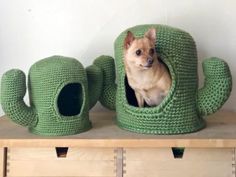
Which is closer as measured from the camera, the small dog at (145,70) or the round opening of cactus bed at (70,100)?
the small dog at (145,70)

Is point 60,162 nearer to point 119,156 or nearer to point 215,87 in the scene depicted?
point 119,156

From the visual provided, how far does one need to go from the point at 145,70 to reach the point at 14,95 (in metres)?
0.26

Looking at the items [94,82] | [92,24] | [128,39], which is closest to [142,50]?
[128,39]

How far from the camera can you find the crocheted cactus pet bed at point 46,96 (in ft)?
2.06

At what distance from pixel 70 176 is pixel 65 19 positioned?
1.53 feet

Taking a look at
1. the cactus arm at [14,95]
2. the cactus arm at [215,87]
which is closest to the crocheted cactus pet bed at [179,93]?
the cactus arm at [215,87]

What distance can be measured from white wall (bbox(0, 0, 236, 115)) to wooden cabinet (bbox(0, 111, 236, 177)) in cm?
32

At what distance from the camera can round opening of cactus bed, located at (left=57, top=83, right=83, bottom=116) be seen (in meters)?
0.70

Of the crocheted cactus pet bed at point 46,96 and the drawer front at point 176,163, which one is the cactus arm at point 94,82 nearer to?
the crocheted cactus pet bed at point 46,96

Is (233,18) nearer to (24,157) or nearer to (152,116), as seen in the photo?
(152,116)

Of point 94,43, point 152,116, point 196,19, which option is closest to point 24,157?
point 152,116

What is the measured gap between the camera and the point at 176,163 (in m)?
0.61

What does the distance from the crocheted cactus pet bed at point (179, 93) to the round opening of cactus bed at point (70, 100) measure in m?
0.10

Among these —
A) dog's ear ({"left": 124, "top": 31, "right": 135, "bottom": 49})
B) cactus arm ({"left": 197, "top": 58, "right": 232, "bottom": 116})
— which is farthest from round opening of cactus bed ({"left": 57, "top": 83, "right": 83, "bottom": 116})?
cactus arm ({"left": 197, "top": 58, "right": 232, "bottom": 116})
